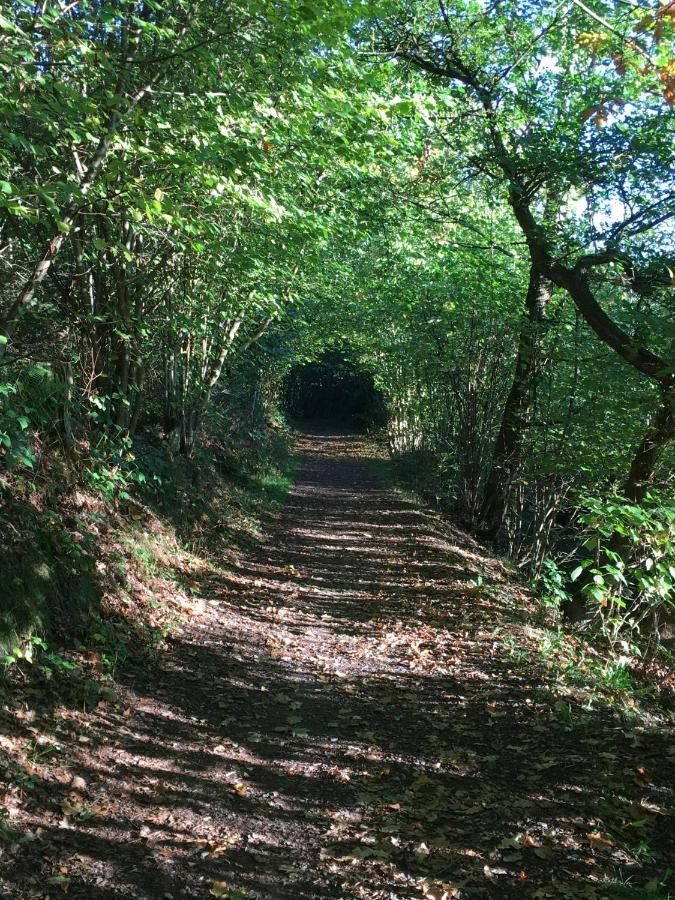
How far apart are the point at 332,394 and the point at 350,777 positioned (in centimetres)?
4835

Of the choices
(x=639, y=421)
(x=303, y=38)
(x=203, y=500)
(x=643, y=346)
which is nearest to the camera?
(x=303, y=38)

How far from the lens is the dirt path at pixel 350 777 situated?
3.46 metres

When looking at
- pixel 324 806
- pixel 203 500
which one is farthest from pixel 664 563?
pixel 203 500

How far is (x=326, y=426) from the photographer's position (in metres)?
47.1

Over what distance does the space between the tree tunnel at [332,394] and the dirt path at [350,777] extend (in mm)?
29587

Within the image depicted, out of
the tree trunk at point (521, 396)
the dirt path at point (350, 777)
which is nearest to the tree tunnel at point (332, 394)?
the tree trunk at point (521, 396)

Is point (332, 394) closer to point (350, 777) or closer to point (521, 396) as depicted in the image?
point (521, 396)

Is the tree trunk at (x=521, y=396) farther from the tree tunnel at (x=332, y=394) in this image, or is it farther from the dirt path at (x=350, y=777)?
the tree tunnel at (x=332, y=394)

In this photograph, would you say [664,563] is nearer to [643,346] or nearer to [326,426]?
[643,346]

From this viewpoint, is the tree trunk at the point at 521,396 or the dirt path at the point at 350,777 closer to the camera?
the dirt path at the point at 350,777

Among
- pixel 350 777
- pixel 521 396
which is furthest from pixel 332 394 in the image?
pixel 350 777

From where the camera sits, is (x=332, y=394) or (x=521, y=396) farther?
(x=332, y=394)

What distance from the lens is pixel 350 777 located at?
4547 millimetres

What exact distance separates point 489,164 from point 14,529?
9159 millimetres
